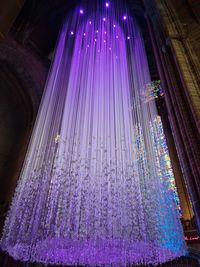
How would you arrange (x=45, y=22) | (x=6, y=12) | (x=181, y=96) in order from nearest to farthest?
(x=6, y=12) < (x=181, y=96) < (x=45, y=22)

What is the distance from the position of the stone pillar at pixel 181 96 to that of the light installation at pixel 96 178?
1.57m

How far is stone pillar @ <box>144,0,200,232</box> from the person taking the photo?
2.76 metres

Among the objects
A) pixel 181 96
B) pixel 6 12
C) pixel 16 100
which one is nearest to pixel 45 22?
pixel 16 100

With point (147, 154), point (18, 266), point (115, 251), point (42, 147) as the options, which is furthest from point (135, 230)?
point (18, 266)

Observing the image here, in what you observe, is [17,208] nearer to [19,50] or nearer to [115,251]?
[115,251]

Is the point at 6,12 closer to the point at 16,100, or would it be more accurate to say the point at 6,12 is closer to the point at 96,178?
the point at 96,178

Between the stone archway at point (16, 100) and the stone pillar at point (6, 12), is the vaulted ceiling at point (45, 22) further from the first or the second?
the stone pillar at point (6, 12)

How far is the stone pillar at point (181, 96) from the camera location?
276cm

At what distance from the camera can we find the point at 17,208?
450cm

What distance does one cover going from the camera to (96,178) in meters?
4.43

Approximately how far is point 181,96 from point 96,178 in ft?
7.61

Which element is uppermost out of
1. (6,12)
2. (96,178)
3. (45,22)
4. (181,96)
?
(45,22)

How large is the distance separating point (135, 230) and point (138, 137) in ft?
7.88

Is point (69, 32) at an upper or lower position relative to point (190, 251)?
upper
